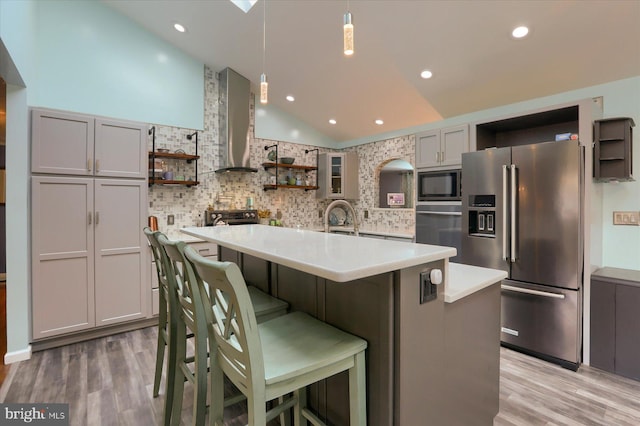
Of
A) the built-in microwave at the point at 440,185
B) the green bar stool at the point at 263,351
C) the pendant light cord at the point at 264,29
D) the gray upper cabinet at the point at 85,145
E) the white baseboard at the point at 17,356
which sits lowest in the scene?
the white baseboard at the point at 17,356

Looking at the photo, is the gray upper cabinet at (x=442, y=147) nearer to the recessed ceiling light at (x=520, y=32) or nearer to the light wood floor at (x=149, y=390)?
the recessed ceiling light at (x=520, y=32)

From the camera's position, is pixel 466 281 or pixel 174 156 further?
pixel 174 156

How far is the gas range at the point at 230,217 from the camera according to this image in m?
4.29

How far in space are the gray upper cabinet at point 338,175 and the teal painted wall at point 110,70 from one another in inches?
81.3

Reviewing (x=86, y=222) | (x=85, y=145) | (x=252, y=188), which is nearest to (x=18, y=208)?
(x=86, y=222)

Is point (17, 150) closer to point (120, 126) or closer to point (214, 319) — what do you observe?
point (120, 126)

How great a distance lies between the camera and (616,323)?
234cm

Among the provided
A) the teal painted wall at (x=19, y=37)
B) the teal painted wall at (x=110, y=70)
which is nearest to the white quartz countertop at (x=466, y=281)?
the teal painted wall at (x=19, y=37)

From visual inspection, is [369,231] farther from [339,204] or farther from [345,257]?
[345,257]

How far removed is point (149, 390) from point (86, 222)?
5.70 ft

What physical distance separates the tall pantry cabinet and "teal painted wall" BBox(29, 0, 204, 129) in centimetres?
56

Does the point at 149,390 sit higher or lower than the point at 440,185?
lower

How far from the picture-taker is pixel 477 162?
296 centimetres

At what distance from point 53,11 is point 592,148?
211 inches
